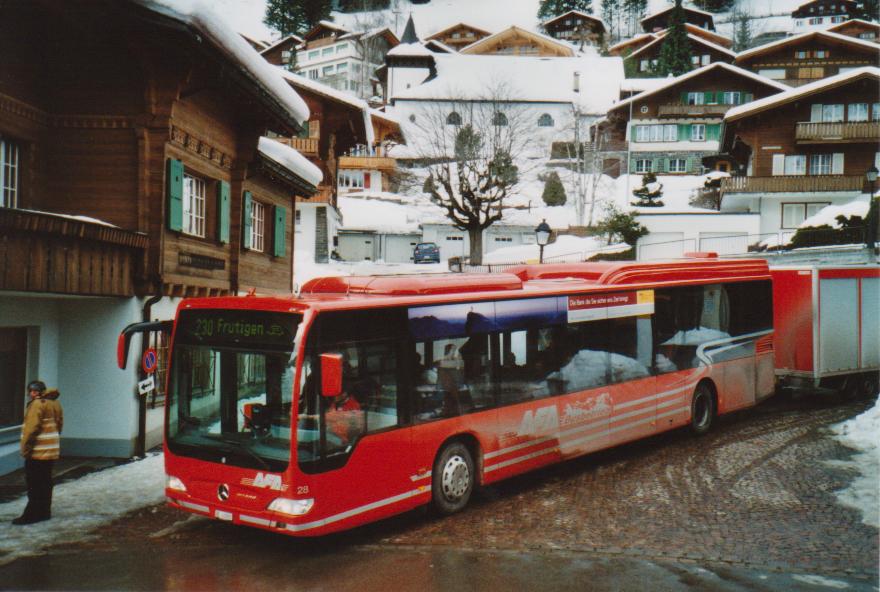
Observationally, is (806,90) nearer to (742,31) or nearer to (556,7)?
(556,7)

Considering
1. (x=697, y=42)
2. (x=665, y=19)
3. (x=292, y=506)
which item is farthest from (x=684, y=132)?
(x=292, y=506)

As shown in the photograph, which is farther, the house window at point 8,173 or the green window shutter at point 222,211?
the green window shutter at point 222,211

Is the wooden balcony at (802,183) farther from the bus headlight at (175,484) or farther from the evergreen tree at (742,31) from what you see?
the evergreen tree at (742,31)

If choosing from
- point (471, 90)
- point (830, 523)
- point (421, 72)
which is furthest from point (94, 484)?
point (421, 72)

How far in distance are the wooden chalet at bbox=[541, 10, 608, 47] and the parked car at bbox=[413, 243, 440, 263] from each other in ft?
101

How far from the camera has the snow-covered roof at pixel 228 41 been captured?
38.9 feet

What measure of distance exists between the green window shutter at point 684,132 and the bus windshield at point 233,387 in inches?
2460

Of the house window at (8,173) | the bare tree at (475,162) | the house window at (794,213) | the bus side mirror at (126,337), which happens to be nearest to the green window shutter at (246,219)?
the house window at (8,173)

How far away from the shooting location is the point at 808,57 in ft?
233

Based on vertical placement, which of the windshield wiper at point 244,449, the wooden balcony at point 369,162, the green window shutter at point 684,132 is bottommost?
the windshield wiper at point 244,449

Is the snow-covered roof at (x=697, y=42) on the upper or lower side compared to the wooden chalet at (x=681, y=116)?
upper

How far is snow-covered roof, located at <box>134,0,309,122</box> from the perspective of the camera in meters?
11.9

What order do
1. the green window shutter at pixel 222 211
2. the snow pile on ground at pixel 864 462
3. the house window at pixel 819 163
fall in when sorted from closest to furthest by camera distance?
the snow pile on ground at pixel 864 462 < the green window shutter at pixel 222 211 < the house window at pixel 819 163

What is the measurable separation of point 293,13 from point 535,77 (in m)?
36.8
